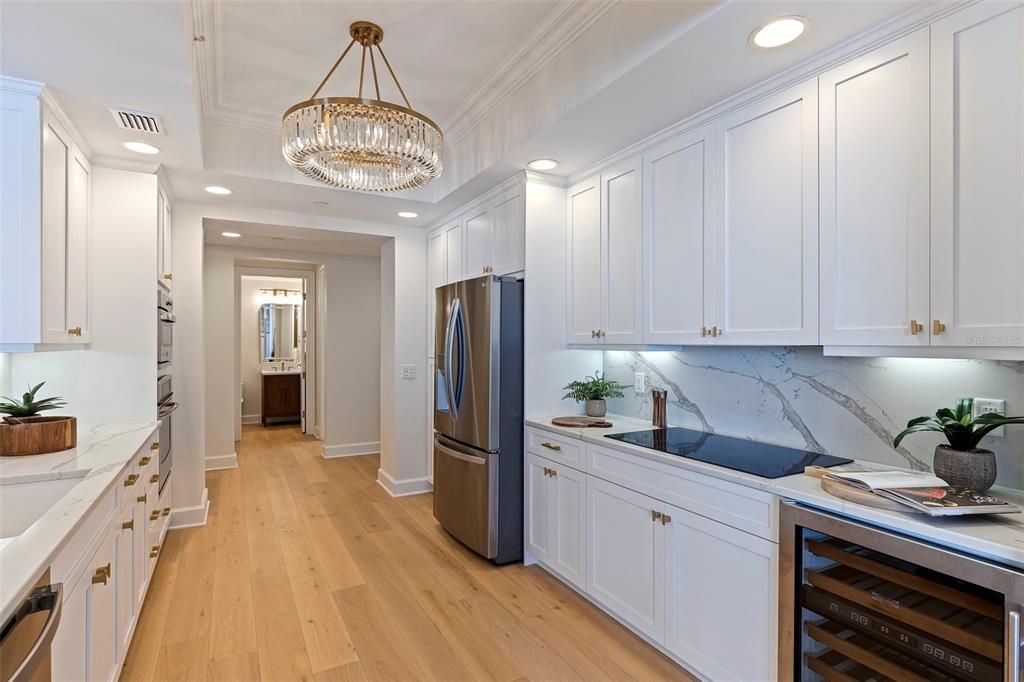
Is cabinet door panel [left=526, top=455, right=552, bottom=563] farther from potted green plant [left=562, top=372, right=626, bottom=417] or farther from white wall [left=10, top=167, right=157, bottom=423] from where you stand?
white wall [left=10, top=167, right=157, bottom=423]

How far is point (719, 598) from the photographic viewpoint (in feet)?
6.41

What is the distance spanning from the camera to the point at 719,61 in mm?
1913

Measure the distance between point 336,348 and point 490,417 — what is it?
3.67m

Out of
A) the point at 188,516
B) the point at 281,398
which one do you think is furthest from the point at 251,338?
the point at 188,516

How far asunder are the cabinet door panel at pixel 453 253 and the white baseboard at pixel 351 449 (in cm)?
291

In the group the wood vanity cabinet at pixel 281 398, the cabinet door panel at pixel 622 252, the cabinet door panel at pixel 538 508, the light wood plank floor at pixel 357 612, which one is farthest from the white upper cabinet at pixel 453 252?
the wood vanity cabinet at pixel 281 398

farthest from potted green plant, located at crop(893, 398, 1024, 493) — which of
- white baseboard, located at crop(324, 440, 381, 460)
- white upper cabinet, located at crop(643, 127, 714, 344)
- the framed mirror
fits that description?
the framed mirror

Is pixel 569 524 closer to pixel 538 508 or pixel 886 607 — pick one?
pixel 538 508

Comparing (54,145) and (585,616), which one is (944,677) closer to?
(585,616)

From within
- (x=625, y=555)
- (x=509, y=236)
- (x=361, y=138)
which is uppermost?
(x=361, y=138)

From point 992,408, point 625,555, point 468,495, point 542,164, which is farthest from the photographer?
point 468,495

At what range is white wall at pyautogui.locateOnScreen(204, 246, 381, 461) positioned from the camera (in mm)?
5617

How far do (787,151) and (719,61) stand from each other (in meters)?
0.44

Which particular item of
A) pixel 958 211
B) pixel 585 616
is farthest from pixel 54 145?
pixel 958 211
